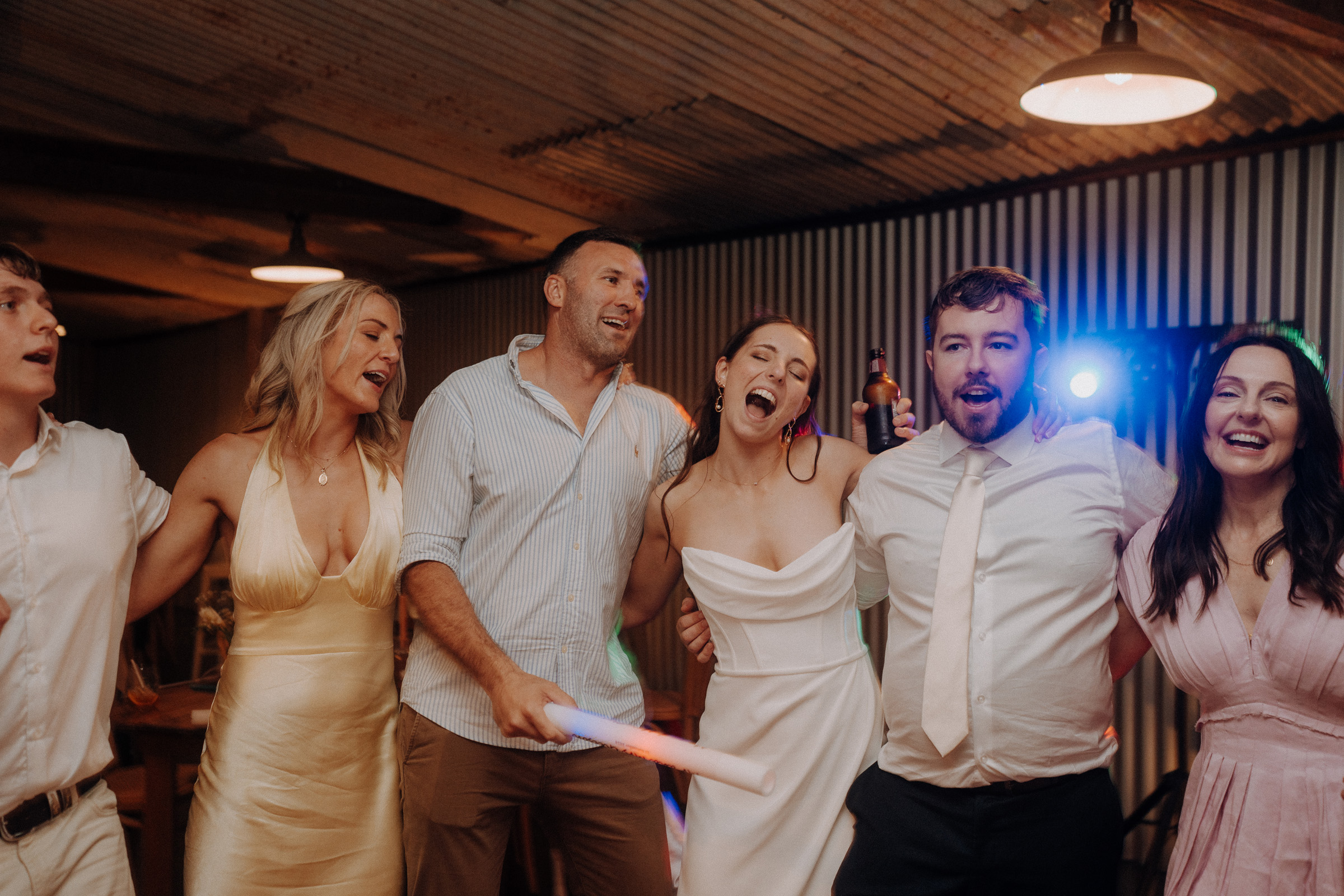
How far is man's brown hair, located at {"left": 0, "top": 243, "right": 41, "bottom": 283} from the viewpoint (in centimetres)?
220

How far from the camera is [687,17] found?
352 centimetres

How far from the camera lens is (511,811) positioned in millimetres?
2572

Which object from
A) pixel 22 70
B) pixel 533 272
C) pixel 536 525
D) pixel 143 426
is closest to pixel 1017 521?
pixel 536 525

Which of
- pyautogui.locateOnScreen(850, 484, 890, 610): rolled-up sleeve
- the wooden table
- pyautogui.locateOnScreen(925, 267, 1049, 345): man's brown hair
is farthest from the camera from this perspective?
the wooden table

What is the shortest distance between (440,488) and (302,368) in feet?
1.65

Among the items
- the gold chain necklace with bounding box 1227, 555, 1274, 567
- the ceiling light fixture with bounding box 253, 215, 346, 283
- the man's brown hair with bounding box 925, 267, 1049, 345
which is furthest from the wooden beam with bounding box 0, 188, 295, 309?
the gold chain necklace with bounding box 1227, 555, 1274, 567

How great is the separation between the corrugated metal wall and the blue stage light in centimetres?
8

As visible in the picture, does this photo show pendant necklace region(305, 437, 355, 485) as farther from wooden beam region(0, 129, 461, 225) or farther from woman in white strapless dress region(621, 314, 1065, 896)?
wooden beam region(0, 129, 461, 225)

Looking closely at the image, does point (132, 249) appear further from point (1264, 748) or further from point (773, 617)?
point (1264, 748)

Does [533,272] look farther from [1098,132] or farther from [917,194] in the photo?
[1098,132]

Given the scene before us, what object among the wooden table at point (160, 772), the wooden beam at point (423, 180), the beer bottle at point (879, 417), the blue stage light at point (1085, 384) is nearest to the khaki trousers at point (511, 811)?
the beer bottle at point (879, 417)

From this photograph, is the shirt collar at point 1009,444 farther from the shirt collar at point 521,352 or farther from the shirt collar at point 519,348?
the shirt collar at point 519,348

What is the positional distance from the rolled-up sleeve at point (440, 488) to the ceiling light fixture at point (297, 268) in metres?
3.34

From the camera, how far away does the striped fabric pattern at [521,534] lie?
252cm
